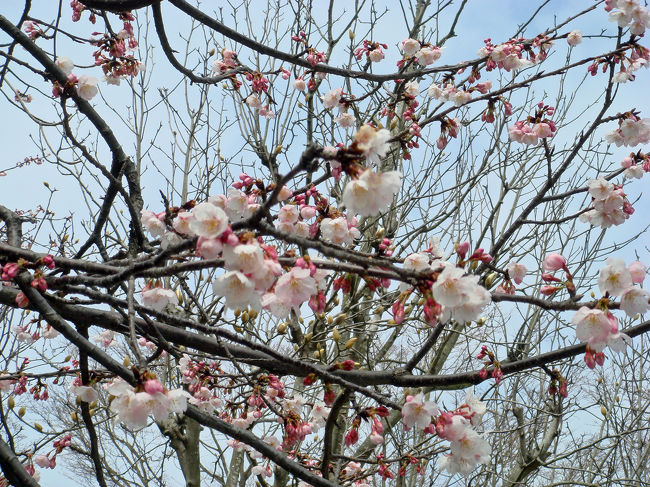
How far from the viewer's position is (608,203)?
2.38 meters

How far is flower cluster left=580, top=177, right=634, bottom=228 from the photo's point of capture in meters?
2.37

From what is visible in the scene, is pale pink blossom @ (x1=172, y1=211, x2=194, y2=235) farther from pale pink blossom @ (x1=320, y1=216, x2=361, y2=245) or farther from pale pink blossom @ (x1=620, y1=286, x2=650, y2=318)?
pale pink blossom @ (x1=620, y1=286, x2=650, y2=318)

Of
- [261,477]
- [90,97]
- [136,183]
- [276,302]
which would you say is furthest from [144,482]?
[276,302]

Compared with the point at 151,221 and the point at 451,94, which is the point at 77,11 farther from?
the point at 451,94

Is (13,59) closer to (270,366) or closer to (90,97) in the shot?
(90,97)

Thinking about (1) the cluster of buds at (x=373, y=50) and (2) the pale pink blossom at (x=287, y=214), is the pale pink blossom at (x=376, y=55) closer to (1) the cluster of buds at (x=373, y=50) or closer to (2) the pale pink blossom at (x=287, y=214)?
(1) the cluster of buds at (x=373, y=50)

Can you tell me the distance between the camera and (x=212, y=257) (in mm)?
1021

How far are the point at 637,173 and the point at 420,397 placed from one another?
209 cm

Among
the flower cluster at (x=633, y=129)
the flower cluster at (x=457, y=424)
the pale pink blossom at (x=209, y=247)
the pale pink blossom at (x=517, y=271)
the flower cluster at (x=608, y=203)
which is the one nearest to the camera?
the pale pink blossom at (x=209, y=247)

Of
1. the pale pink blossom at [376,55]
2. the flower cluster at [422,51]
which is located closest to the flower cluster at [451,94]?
the flower cluster at [422,51]

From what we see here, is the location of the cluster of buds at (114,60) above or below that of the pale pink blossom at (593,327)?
above

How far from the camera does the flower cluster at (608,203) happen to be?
7.77ft

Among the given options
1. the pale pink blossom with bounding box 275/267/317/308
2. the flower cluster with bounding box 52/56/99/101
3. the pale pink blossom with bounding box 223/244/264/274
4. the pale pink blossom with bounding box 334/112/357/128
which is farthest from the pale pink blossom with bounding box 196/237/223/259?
the pale pink blossom with bounding box 334/112/357/128

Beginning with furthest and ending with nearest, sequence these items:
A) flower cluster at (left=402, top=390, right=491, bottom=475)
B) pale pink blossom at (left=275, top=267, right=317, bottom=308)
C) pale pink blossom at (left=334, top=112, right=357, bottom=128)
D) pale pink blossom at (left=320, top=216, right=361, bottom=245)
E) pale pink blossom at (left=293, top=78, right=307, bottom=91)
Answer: pale pink blossom at (left=293, top=78, right=307, bottom=91) → pale pink blossom at (left=334, top=112, right=357, bottom=128) → pale pink blossom at (left=320, top=216, right=361, bottom=245) → flower cluster at (left=402, top=390, right=491, bottom=475) → pale pink blossom at (left=275, top=267, right=317, bottom=308)
